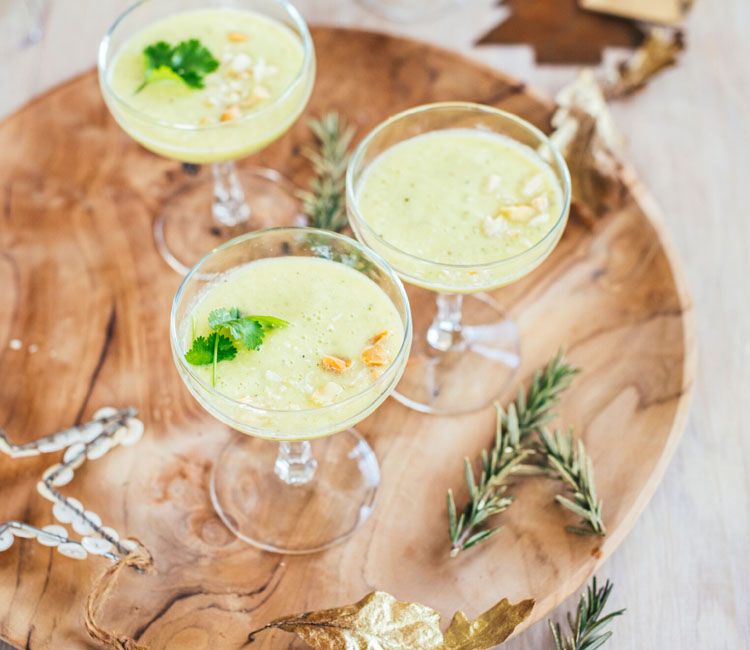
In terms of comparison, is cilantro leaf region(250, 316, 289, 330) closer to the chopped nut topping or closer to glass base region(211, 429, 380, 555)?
the chopped nut topping

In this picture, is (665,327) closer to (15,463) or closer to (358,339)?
(358,339)

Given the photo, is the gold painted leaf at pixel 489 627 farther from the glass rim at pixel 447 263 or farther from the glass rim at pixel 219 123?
the glass rim at pixel 219 123

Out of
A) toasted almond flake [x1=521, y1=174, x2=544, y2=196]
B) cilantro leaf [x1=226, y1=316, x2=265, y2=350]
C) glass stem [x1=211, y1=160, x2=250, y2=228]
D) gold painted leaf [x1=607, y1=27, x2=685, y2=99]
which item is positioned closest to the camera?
cilantro leaf [x1=226, y1=316, x2=265, y2=350]

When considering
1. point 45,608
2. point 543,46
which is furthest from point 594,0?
point 45,608

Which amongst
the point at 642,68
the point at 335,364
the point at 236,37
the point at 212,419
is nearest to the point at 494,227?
the point at 335,364

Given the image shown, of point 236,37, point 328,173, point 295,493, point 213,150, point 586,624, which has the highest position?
point 236,37

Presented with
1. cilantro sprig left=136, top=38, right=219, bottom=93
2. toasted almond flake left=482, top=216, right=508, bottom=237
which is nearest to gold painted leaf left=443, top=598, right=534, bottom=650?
toasted almond flake left=482, top=216, right=508, bottom=237

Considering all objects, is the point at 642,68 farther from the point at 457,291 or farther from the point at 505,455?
the point at 505,455
